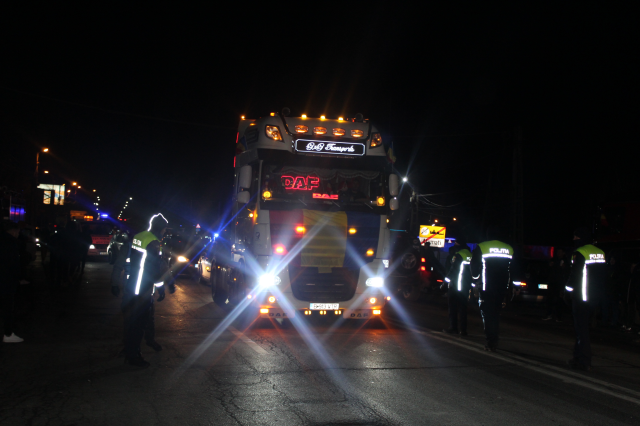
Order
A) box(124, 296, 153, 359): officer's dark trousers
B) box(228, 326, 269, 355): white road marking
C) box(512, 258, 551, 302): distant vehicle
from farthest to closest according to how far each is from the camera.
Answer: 1. box(512, 258, 551, 302): distant vehicle
2. box(228, 326, 269, 355): white road marking
3. box(124, 296, 153, 359): officer's dark trousers

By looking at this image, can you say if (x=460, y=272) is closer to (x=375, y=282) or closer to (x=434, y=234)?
(x=375, y=282)

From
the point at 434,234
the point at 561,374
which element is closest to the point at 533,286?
the point at 561,374

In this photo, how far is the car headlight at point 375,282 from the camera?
10.6 m

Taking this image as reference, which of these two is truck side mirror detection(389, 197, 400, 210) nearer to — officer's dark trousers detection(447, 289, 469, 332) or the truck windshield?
the truck windshield

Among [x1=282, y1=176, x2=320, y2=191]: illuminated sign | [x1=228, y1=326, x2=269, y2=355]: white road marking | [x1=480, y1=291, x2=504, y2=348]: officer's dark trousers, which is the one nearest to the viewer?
[x1=228, y1=326, x2=269, y2=355]: white road marking

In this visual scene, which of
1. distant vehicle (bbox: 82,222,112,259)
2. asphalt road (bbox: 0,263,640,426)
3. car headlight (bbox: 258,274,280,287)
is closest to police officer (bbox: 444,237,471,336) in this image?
asphalt road (bbox: 0,263,640,426)

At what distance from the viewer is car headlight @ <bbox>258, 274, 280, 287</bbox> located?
10.1 m

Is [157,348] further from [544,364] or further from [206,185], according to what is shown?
[206,185]

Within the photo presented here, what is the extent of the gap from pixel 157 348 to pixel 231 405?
9.61ft

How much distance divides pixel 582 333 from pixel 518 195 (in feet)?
52.2

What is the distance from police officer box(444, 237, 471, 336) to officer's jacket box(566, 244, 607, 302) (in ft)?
8.04

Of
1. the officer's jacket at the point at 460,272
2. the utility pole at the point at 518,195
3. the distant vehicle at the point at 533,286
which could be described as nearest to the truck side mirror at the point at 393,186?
the officer's jacket at the point at 460,272

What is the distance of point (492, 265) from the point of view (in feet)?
29.2

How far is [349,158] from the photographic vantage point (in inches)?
Answer: 428
